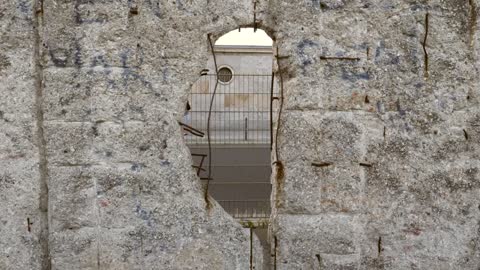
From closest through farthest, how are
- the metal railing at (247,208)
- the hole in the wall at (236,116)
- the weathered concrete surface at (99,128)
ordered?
the weathered concrete surface at (99,128)
the metal railing at (247,208)
the hole in the wall at (236,116)

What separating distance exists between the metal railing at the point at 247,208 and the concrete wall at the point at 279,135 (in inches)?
150

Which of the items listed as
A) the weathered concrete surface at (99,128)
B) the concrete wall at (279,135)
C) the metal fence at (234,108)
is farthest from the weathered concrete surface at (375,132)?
the metal fence at (234,108)

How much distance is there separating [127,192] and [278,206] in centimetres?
91

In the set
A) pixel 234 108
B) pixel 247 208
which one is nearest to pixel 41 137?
pixel 247 208

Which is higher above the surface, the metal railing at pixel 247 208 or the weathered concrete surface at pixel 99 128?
the weathered concrete surface at pixel 99 128

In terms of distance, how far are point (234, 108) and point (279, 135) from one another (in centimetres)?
950

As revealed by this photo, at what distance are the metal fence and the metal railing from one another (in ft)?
14.2

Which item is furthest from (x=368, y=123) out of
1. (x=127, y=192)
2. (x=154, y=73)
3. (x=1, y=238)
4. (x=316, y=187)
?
(x=1, y=238)

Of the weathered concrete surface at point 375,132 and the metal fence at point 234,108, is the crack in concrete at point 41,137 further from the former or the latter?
the metal fence at point 234,108

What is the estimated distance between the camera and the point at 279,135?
3096 millimetres

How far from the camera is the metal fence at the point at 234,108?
40.6 feet

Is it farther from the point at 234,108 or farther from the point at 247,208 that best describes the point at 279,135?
the point at 234,108

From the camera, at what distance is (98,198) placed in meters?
3.05

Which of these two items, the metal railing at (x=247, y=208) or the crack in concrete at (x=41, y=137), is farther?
the metal railing at (x=247, y=208)
